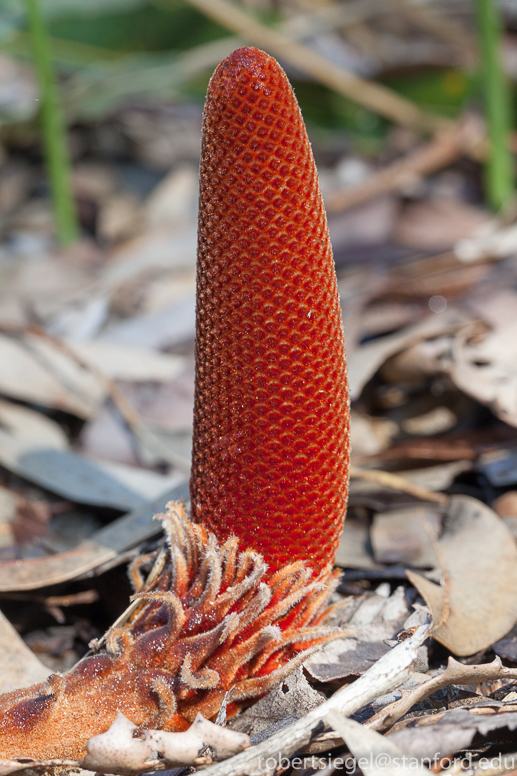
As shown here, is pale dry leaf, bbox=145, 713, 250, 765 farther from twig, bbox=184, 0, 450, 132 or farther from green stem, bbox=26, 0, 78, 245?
twig, bbox=184, 0, 450, 132

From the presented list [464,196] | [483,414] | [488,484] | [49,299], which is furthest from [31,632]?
[464,196]

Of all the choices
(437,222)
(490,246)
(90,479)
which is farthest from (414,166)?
(90,479)

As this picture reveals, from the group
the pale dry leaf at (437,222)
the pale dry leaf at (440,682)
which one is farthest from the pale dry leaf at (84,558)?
the pale dry leaf at (437,222)

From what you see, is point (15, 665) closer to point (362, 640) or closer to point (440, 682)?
point (362, 640)

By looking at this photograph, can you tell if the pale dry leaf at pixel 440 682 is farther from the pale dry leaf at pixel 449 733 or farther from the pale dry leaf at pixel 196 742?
the pale dry leaf at pixel 196 742

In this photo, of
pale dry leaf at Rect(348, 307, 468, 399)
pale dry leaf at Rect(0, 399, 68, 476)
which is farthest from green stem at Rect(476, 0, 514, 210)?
pale dry leaf at Rect(0, 399, 68, 476)
